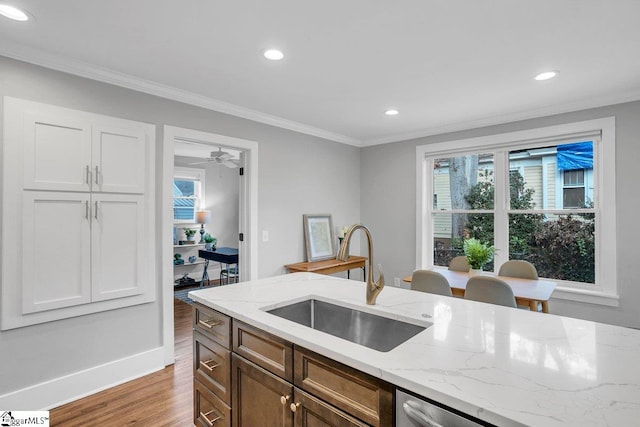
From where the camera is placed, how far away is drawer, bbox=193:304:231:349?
1.63 meters

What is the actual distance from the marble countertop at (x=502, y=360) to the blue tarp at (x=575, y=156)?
275 cm

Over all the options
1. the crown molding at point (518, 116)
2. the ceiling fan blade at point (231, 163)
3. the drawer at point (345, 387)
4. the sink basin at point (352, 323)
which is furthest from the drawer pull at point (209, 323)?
the ceiling fan blade at point (231, 163)

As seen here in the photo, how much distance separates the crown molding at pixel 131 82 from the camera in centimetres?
222

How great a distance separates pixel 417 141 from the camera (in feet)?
14.7

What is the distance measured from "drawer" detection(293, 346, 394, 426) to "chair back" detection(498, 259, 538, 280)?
2818 millimetres

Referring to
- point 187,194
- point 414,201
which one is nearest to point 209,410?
point 414,201

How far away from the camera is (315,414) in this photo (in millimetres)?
1206

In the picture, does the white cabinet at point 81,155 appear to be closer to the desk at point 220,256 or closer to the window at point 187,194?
the desk at point 220,256

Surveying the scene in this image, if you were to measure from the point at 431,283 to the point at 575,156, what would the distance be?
225 centimetres

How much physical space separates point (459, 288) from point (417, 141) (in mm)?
2339

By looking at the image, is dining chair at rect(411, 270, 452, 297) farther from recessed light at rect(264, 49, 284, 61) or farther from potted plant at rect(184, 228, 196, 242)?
potted plant at rect(184, 228, 196, 242)

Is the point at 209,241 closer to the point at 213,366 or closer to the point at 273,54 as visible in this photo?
the point at 273,54

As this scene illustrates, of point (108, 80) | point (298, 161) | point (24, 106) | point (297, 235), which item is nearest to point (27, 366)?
point (24, 106)

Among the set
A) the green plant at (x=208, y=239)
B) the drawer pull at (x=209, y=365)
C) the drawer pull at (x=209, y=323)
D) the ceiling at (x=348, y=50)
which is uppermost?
the ceiling at (x=348, y=50)
